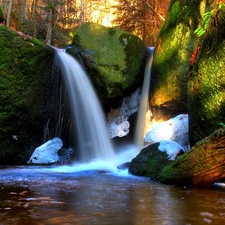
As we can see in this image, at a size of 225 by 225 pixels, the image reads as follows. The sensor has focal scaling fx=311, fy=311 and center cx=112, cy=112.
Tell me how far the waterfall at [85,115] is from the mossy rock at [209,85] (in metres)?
3.47

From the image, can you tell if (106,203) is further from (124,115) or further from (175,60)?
(124,115)

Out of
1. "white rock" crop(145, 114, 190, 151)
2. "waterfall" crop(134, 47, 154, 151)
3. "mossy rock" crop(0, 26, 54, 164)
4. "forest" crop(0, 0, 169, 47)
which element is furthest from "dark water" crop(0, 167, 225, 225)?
"forest" crop(0, 0, 169, 47)

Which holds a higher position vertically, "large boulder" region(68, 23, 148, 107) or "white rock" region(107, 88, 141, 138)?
"large boulder" region(68, 23, 148, 107)

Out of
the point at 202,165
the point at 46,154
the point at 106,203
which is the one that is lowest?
the point at 106,203

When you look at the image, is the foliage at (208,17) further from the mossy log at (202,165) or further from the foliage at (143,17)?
the foliage at (143,17)

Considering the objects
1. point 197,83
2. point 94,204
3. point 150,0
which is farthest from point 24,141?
point 150,0

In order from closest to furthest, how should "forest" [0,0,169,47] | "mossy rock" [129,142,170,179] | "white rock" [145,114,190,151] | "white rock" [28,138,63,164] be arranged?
"mossy rock" [129,142,170,179]
"white rock" [145,114,190,151]
"white rock" [28,138,63,164]
"forest" [0,0,169,47]

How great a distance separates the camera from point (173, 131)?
870cm

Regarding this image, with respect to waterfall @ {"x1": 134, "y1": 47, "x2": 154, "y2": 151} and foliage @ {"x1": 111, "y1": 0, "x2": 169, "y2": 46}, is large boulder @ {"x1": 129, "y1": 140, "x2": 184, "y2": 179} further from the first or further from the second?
foliage @ {"x1": 111, "y1": 0, "x2": 169, "y2": 46}

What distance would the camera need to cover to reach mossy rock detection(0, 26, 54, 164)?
8641 mm

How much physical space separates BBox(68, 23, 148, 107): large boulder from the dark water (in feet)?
17.7

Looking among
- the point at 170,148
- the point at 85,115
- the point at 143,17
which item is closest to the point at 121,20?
the point at 143,17

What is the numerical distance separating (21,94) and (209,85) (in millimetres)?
5143

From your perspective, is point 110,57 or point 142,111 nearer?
point 142,111
